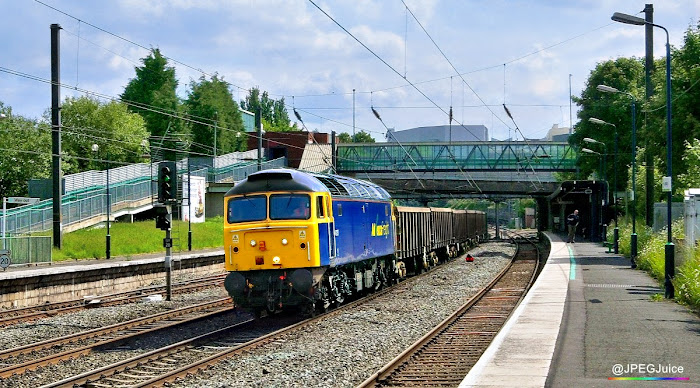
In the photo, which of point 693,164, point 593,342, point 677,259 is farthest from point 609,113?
point 593,342

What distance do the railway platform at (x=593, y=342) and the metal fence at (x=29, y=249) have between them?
19.5 metres

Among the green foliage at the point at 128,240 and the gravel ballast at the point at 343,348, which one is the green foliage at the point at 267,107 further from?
the gravel ballast at the point at 343,348

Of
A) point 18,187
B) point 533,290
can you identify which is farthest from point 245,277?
point 18,187

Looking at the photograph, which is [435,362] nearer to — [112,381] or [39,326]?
[112,381]

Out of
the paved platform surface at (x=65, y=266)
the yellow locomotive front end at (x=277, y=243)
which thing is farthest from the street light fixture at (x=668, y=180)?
the paved platform surface at (x=65, y=266)

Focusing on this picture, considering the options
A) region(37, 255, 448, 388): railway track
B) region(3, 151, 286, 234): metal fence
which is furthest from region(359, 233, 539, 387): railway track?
region(3, 151, 286, 234): metal fence

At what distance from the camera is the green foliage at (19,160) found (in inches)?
2178

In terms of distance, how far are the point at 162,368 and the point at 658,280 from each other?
53.6 feet

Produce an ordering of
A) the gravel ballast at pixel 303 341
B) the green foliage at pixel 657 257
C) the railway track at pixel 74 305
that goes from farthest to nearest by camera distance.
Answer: the green foliage at pixel 657 257 < the railway track at pixel 74 305 < the gravel ballast at pixel 303 341

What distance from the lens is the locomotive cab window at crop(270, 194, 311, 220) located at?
717 inches

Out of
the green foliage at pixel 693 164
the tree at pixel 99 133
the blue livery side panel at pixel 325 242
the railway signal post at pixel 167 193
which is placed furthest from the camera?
the tree at pixel 99 133

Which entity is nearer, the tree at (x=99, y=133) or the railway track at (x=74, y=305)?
the railway track at (x=74, y=305)

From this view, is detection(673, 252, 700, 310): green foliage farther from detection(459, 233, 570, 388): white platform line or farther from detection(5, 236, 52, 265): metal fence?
detection(5, 236, 52, 265): metal fence

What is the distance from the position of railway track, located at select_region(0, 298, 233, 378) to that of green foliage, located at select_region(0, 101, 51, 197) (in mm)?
38038
